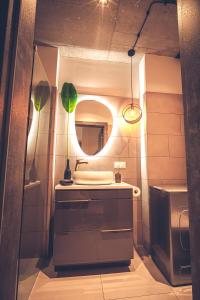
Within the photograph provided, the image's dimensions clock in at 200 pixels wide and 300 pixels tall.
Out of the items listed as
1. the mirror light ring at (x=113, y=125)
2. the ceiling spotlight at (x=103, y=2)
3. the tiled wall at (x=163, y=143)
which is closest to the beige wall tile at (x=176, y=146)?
the tiled wall at (x=163, y=143)

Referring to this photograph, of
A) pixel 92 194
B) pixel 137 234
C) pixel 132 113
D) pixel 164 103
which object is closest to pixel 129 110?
pixel 132 113

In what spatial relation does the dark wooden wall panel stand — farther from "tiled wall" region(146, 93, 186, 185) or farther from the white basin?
"tiled wall" region(146, 93, 186, 185)

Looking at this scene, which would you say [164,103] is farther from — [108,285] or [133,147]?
[108,285]

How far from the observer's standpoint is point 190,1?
1.94 ft

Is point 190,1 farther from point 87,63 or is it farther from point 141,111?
point 87,63

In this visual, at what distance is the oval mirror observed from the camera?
6.81ft

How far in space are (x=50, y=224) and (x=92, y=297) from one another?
818 mm

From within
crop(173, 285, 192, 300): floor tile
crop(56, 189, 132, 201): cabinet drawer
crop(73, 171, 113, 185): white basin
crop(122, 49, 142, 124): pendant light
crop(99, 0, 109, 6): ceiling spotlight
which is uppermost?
crop(99, 0, 109, 6): ceiling spotlight

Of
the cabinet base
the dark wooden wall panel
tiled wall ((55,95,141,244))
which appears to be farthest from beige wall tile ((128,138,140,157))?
the dark wooden wall panel

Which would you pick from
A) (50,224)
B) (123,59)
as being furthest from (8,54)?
(123,59)

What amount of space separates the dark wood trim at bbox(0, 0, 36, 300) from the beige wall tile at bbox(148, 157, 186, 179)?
5.14ft

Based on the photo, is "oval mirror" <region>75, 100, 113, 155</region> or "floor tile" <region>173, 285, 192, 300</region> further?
"oval mirror" <region>75, 100, 113, 155</region>

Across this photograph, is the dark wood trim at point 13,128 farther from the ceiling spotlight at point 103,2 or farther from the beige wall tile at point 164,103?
the beige wall tile at point 164,103

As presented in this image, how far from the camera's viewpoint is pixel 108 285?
137 cm
